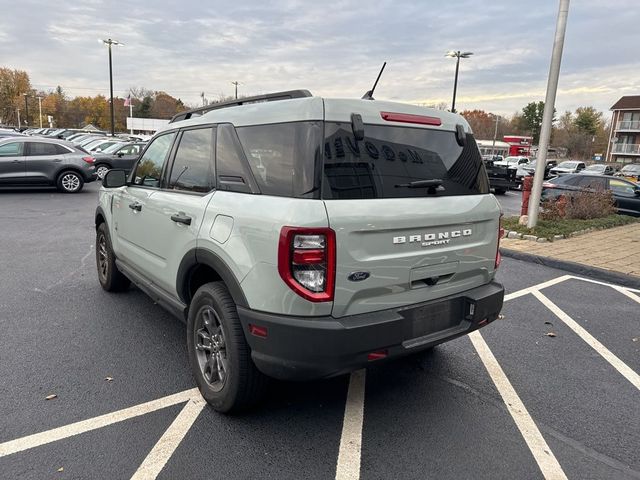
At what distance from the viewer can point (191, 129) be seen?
3.64m

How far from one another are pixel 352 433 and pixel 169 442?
1.10 meters

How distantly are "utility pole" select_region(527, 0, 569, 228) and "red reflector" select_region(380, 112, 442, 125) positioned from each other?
7.11 metres

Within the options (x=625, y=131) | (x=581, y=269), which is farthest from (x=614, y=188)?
(x=625, y=131)

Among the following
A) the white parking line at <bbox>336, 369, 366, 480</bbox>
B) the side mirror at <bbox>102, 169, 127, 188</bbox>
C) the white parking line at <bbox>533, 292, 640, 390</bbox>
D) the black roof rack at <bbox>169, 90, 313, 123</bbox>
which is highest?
the black roof rack at <bbox>169, 90, 313, 123</bbox>

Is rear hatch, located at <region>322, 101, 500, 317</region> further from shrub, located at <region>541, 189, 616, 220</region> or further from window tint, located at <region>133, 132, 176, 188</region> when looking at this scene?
shrub, located at <region>541, 189, 616, 220</region>

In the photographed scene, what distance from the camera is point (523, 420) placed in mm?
3141

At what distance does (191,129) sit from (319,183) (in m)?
1.59

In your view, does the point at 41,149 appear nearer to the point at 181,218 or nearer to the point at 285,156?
the point at 181,218

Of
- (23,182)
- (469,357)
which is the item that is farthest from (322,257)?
(23,182)

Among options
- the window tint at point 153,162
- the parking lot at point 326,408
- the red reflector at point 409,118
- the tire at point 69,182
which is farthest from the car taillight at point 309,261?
the tire at point 69,182

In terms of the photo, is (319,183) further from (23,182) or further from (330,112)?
(23,182)

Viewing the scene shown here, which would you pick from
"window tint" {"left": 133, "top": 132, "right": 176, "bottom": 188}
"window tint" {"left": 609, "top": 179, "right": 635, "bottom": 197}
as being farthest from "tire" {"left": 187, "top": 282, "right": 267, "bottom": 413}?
"window tint" {"left": 609, "top": 179, "right": 635, "bottom": 197}

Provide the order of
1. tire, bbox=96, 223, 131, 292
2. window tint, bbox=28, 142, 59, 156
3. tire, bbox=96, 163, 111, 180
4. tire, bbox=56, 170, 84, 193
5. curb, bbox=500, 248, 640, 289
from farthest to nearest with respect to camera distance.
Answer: tire, bbox=96, 163, 111, 180, tire, bbox=56, 170, 84, 193, window tint, bbox=28, 142, 59, 156, curb, bbox=500, 248, 640, 289, tire, bbox=96, 223, 131, 292

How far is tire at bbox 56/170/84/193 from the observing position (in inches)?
570
